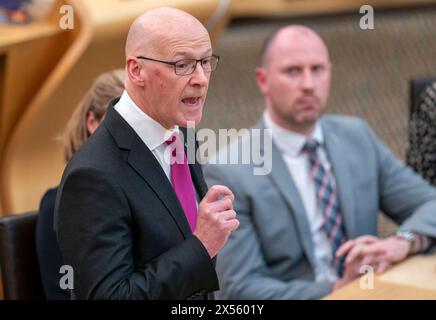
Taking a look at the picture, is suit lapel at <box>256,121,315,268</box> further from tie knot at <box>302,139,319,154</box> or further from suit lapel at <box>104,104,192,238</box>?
suit lapel at <box>104,104,192,238</box>

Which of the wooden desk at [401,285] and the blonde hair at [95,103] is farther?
the wooden desk at [401,285]

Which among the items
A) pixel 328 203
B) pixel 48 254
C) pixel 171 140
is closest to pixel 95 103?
pixel 48 254

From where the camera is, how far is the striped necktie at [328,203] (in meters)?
2.06

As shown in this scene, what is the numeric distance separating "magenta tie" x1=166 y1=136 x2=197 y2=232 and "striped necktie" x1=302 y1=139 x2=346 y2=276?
1.07 m

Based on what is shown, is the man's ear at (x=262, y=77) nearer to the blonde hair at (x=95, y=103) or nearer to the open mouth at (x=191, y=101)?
the blonde hair at (x=95, y=103)

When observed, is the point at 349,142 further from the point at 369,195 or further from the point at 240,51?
the point at 240,51

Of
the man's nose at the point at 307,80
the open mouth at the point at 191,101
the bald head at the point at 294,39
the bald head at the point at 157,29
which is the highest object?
the bald head at the point at 294,39

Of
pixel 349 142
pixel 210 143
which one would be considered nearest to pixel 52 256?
pixel 210 143

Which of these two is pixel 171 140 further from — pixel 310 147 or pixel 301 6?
pixel 301 6

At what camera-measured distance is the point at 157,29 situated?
91cm

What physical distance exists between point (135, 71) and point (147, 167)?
0.41ft

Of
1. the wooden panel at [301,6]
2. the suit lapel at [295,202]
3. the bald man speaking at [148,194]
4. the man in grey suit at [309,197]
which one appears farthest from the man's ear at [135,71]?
the wooden panel at [301,6]

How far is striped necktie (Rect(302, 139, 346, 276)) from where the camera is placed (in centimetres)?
206

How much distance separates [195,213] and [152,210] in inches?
2.5
